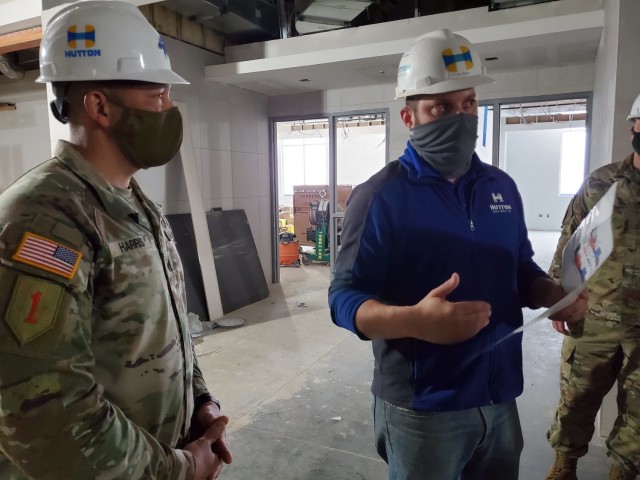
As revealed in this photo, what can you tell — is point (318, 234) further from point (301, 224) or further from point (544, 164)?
point (544, 164)

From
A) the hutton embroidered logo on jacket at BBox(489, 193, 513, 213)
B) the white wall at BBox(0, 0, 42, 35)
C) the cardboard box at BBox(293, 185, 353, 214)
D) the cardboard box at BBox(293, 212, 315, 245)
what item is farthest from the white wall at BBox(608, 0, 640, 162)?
the cardboard box at BBox(293, 212, 315, 245)

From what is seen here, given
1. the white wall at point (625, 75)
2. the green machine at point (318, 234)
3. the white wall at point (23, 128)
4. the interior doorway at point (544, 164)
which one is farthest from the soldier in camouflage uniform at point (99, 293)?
the interior doorway at point (544, 164)

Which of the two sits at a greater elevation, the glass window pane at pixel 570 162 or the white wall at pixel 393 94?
the white wall at pixel 393 94

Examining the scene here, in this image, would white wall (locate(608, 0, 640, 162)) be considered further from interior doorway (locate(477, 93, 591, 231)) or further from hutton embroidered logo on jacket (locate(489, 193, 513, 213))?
interior doorway (locate(477, 93, 591, 231))

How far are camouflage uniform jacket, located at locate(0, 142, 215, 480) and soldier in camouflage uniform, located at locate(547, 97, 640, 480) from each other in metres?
1.87

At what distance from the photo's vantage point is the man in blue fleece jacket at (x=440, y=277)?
1181mm

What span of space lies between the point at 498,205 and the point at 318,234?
688 centimetres

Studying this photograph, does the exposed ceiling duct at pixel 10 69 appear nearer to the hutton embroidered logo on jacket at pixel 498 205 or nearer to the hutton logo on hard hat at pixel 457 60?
the hutton logo on hard hat at pixel 457 60

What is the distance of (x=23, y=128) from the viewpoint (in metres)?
4.74

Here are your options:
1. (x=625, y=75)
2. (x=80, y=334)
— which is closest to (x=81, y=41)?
(x=80, y=334)

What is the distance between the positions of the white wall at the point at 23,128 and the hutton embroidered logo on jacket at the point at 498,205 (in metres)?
4.61

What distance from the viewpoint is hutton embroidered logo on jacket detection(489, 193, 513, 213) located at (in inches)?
50.3

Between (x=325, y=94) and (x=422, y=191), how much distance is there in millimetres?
5385

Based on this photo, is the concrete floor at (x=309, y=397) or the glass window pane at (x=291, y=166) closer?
the concrete floor at (x=309, y=397)
